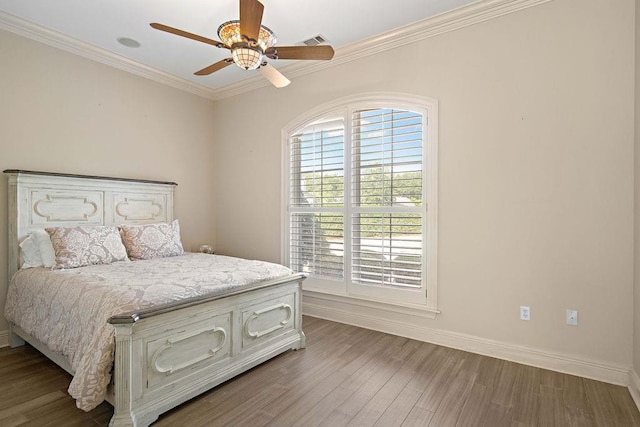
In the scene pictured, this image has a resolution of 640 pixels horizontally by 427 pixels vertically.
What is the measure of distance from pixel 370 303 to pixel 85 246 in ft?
9.08

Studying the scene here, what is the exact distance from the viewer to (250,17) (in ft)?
6.63

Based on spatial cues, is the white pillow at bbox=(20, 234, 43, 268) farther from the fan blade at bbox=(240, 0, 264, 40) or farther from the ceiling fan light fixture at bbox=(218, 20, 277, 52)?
the fan blade at bbox=(240, 0, 264, 40)

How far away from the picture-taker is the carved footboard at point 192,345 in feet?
6.03

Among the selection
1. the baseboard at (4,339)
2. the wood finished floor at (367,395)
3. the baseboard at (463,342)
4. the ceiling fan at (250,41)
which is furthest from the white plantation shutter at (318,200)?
the baseboard at (4,339)

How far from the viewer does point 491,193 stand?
2869 millimetres

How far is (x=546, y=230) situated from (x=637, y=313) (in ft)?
2.47

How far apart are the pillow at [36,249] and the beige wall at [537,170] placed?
3.38 m

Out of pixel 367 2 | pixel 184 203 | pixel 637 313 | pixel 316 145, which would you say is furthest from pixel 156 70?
pixel 637 313

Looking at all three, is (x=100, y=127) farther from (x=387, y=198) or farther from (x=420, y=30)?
(x=420, y=30)

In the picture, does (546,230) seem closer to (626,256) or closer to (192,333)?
(626,256)

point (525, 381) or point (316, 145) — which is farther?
point (316, 145)

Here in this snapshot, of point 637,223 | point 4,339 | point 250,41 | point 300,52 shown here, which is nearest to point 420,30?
point 300,52

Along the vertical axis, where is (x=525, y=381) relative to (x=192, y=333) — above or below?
below

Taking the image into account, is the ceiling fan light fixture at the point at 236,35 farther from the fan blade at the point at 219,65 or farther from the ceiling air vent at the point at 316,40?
the ceiling air vent at the point at 316,40
